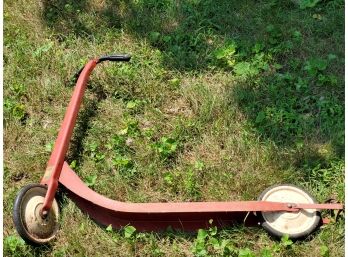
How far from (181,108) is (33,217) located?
137 centimetres

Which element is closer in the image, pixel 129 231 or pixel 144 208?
pixel 144 208

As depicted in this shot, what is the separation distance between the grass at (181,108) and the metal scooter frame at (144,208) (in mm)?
74

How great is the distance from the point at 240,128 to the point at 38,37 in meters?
2.00

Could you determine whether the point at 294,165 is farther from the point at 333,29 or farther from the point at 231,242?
the point at 333,29

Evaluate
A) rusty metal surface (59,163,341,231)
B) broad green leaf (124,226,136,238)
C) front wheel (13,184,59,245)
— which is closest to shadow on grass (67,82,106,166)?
rusty metal surface (59,163,341,231)

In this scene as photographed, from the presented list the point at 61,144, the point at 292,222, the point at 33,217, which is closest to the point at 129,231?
the point at 33,217

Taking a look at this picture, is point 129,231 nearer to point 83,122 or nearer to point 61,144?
point 61,144

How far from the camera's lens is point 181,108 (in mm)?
4105

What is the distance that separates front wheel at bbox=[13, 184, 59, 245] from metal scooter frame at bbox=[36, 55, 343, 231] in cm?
6

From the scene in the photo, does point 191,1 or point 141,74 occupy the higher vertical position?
→ point 191,1

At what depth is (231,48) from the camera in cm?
438

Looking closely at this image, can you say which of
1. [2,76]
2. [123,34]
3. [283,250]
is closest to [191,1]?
[123,34]

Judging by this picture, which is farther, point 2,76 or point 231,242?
point 2,76

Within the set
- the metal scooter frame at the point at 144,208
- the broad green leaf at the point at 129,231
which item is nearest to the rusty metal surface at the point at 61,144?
the metal scooter frame at the point at 144,208
